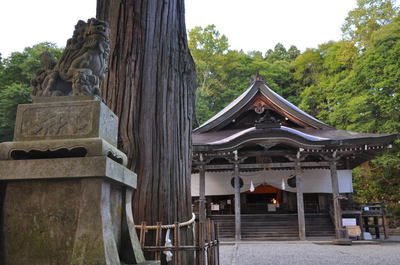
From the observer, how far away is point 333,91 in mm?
21609

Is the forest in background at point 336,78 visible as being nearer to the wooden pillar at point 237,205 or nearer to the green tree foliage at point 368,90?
the green tree foliage at point 368,90

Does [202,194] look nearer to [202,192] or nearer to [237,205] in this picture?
[202,192]

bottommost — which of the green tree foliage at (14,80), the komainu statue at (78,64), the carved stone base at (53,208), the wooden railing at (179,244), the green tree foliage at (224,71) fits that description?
the wooden railing at (179,244)

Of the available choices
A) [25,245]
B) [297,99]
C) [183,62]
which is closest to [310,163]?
[183,62]

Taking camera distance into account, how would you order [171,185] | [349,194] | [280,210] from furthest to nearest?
[280,210] < [349,194] < [171,185]

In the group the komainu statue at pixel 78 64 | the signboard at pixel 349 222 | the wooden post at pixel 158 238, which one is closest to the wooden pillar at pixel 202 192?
the signboard at pixel 349 222

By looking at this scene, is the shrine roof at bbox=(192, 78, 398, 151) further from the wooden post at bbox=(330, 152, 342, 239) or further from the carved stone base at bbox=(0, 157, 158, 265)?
the carved stone base at bbox=(0, 157, 158, 265)

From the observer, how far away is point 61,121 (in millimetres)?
1993

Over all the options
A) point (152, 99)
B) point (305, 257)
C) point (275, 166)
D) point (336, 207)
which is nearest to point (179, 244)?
point (152, 99)

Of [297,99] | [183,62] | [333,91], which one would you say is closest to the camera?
[183,62]

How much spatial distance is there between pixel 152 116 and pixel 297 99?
78.0 feet

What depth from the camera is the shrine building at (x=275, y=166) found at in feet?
38.3

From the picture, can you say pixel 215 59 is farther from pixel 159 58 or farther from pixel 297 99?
pixel 159 58

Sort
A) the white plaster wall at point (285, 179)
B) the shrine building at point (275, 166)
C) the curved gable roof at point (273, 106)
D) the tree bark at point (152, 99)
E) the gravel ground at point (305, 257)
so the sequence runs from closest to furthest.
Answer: the tree bark at point (152, 99) → the gravel ground at point (305, 257) → the shrine building at point (275, 166) → the white plaster wall at point (285, 179) → the curved gable roof at point (273, 106)
